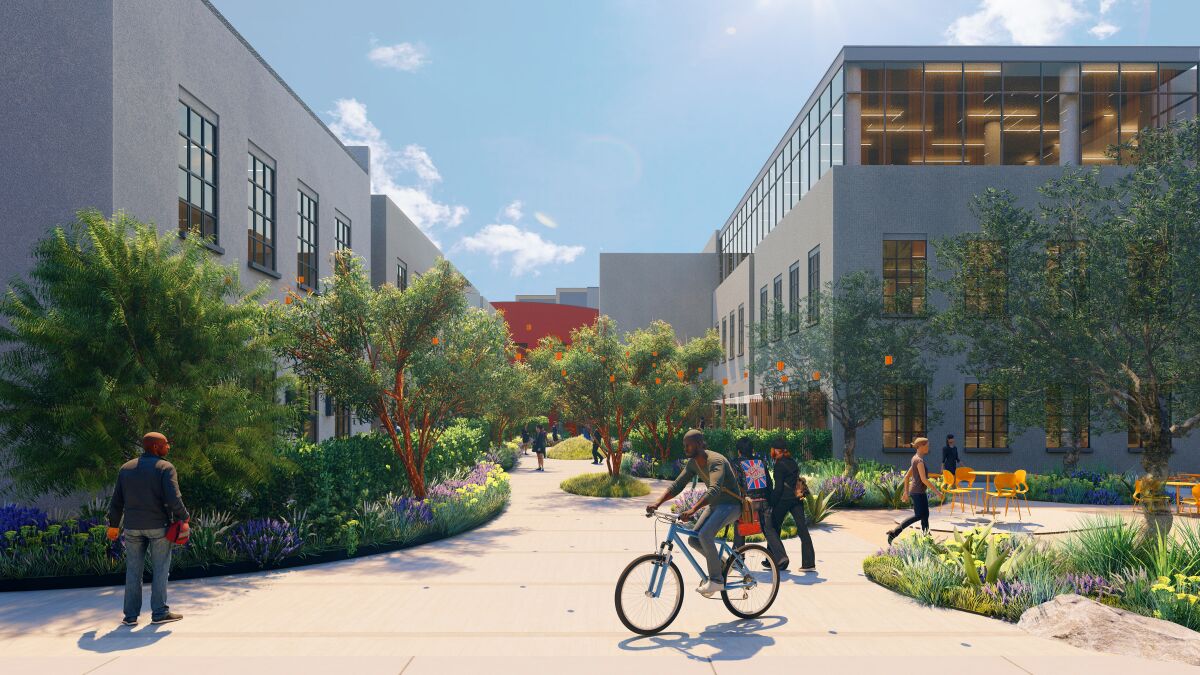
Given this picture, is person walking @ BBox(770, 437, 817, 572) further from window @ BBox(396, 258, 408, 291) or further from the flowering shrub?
window @ BBox(396, 258, 408, 291)

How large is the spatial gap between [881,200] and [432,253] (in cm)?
2477

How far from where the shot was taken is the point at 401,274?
110 ft

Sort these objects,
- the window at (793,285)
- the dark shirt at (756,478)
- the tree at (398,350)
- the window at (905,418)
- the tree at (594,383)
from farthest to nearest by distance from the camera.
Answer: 1. the window at (793,285)
2. the window at (905,418)
3. the tree at (594,383)
4. the tree at (398,350)
5. the dark shirt at (756,478)

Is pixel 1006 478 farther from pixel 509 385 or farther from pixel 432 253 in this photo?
pixel 432 253

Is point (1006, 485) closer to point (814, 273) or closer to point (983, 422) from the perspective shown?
point (983, 422)

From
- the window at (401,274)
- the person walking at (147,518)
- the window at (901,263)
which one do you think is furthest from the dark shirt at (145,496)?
the window at (401,274)

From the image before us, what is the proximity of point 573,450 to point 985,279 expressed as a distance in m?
27.6

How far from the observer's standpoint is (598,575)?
966cm

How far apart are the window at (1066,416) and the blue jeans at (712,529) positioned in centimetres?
865

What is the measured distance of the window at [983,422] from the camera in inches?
910

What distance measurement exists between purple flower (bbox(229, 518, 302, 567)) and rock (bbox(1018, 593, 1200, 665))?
8.73 m

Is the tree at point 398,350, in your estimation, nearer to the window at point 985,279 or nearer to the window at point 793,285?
the window at point 985,279

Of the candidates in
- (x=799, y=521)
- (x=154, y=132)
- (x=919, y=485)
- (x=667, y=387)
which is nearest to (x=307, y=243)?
(x=154, y=132)

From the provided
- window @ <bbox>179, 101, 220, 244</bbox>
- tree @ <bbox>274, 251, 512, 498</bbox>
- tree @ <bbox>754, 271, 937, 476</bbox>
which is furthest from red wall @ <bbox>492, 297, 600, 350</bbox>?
tree @ <bbox>274, 251, 512, 498</bbox>
